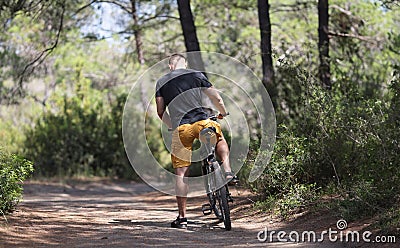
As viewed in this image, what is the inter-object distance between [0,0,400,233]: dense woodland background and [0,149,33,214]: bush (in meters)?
0.02

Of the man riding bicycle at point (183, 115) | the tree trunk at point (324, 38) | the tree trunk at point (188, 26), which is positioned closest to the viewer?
the man riding bicycle at point (183, 115)

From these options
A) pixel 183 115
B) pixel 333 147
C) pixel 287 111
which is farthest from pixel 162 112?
pixel 287 111

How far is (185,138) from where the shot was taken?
25.1ft

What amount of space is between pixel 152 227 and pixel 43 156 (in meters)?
11.7

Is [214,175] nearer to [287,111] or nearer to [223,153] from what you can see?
[223,153]

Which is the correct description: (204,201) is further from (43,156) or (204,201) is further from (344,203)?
→ (43,156)

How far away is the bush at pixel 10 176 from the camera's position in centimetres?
750

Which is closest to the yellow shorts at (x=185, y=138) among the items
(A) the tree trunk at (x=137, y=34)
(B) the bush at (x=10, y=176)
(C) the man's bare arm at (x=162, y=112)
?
(C) the man's bare arm at (x=162, y=112)

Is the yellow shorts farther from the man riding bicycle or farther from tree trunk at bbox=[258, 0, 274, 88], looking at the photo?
tree trunk at bbox=[258, 0, 274, 88]

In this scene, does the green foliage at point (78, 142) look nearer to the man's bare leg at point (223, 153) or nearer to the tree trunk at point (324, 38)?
the tree trunk at point (324, 38)

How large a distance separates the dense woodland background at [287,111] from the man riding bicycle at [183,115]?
123 cm

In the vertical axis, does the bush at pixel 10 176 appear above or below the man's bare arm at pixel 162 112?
below

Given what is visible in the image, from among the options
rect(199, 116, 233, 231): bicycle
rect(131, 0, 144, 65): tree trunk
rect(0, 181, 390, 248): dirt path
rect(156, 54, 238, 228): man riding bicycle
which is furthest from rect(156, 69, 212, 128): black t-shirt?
rect(131, 0, 144, 65): tree trunk

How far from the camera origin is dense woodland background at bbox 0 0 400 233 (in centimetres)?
789
